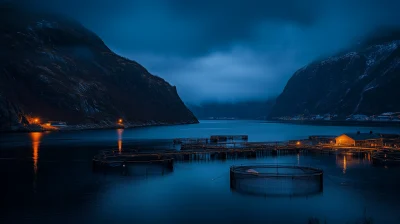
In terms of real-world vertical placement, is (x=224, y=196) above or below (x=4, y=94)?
below

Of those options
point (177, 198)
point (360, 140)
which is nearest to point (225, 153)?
point (360, 140)

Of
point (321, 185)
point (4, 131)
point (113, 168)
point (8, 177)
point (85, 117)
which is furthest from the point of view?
point (85, 117)

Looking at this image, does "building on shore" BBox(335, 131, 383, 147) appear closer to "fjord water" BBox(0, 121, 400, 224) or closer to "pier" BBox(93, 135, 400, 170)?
"pier" BBox(93, 135, 400, 170)

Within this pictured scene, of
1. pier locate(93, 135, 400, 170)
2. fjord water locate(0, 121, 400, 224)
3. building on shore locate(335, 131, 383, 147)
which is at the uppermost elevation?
building on shore locate(335, 131, 383, 147)

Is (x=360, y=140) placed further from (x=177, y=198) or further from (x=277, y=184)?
(x=177, y=198)

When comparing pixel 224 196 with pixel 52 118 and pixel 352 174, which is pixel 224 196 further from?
pixel 52 118

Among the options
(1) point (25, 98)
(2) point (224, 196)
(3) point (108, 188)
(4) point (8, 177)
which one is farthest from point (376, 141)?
(1) point (25, 98)

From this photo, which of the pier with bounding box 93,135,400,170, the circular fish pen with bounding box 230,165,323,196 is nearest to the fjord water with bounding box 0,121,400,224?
the circular fish pen with bounding box 230,165,323,196

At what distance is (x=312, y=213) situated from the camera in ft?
119

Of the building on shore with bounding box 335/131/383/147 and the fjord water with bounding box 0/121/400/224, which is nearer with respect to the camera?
the fjord water with bounding box 0/121/400/224

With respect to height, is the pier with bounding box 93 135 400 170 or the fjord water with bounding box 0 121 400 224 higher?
the pier with bounding box 93 135 400 170

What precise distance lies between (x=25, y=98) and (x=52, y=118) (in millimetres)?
16252

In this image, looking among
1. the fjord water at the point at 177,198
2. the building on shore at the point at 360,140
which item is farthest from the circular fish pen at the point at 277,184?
the building on shore at the point at 360,140

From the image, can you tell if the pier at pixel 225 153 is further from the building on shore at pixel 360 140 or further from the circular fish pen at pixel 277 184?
the circular fish pen at pixel 277 184
